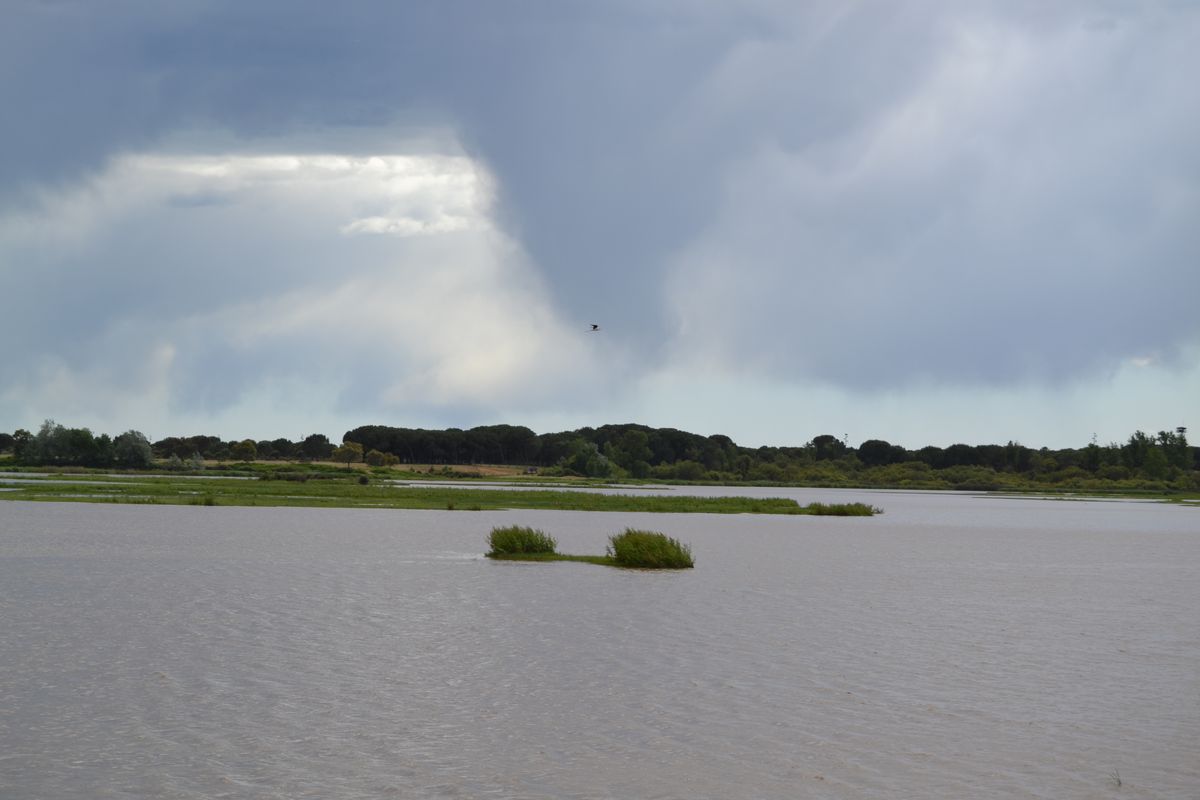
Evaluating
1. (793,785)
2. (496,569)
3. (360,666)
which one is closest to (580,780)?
(793,785)

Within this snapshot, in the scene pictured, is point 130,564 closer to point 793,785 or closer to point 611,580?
point 611,580

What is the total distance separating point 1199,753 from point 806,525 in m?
62.9

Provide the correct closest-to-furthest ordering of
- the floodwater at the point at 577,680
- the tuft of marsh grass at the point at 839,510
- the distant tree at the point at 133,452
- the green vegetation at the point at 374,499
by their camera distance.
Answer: the floodwater at the point at 577,680
the green vegetation at the point at 374,499
the tuft of marsh grass at the point at 839,510
the distant tree at the point at 133,452

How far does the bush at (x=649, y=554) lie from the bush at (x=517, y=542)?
3708 mm

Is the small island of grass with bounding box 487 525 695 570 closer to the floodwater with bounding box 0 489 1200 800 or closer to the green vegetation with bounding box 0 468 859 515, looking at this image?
the floodwater with bounding box 0 489 1200 800

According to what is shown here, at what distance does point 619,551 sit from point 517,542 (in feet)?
14.7

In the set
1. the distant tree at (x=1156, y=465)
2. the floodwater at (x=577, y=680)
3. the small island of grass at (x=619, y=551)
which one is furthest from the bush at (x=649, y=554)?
the distant tree at (x=1156, y=465)

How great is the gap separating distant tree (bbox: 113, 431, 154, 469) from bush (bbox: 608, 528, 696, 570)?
147805 mm

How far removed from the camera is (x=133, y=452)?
175 m

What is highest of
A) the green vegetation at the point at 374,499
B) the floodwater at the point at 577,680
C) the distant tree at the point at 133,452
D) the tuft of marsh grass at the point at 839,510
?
the distant tree at the point at 133,452

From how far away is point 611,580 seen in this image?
122 ft

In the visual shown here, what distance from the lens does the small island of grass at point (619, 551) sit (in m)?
42.1

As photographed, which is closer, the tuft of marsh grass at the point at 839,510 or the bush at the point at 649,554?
the bush at the point at 649,554

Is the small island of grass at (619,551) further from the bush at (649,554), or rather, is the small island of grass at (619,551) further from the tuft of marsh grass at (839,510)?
the tuft of marsh grass at (839,510)
